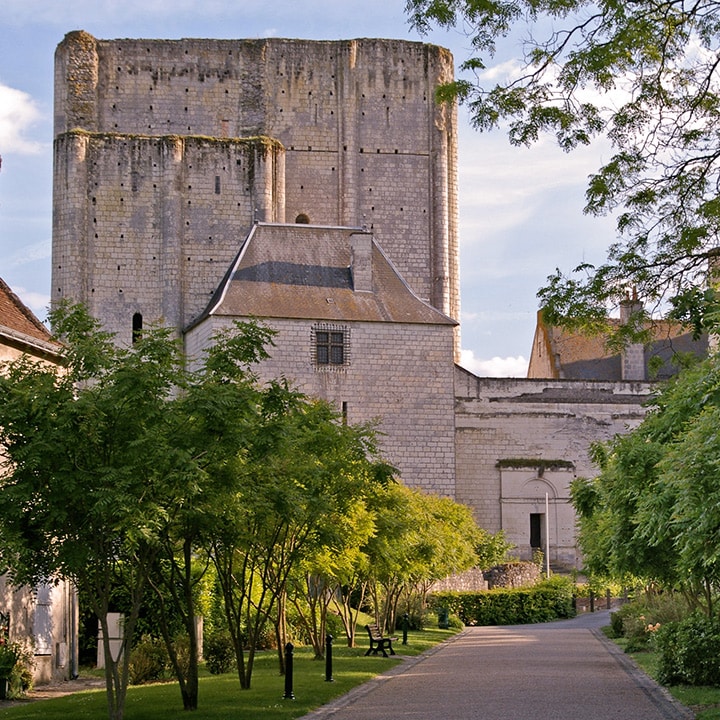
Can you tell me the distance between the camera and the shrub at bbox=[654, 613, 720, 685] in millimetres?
19734

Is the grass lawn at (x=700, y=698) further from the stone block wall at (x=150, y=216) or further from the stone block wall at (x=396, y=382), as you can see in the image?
the stone block wall at (x=150, y=216)

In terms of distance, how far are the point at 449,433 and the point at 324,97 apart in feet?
65.1

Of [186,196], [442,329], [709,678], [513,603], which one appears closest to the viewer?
[709,678]

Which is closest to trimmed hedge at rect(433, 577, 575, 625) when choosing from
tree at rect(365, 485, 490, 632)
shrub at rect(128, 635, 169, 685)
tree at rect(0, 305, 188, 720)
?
tree at rect(365, 485, 490, 632)

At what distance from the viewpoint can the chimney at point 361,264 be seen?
164 ft

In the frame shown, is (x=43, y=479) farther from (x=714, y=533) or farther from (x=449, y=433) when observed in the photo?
(x=449, y=433)

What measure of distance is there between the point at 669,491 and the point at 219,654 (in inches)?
516

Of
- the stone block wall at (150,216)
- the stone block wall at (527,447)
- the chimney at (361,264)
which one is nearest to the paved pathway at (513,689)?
the chimney at (361,264)

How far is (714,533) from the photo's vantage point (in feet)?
39.2

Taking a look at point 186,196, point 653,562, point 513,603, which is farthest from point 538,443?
point 653,562

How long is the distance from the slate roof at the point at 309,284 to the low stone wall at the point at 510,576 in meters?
9.30

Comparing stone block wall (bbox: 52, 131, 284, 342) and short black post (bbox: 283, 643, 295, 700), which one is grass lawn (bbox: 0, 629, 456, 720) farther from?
stone block wall (bbox: 52, 131, 284, 342)

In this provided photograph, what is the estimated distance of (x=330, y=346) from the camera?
48.6 metres

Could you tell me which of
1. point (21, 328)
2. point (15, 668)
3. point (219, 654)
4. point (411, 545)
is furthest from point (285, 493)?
point (411, 545)
